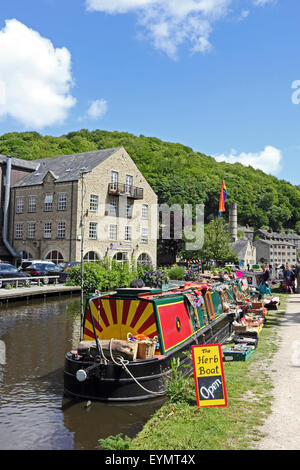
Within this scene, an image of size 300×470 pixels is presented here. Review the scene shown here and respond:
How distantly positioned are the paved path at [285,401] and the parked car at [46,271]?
1973cm

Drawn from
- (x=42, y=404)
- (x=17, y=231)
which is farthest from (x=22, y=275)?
(x=42, y=404)

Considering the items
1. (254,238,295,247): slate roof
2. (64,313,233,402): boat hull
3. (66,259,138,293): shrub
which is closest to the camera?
(64,313,233,402): boat hull

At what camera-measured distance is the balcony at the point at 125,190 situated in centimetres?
3738

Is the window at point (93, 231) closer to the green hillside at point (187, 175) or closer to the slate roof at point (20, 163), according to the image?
the slate roof at point (20, 163)

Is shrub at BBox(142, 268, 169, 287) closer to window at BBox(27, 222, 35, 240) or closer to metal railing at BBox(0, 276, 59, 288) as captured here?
metal railing at BBox(0, 276, 59, 288)

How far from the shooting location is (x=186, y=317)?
9375mm

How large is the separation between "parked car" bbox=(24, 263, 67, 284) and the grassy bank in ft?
71.8

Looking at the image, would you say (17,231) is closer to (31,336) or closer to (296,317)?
(31,336)

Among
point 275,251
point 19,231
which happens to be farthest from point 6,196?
point 275,251

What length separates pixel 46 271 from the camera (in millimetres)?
28672

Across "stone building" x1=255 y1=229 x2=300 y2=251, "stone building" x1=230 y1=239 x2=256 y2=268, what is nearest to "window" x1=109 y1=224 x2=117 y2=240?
"stone building" x1=230 y1=239 x2=256 y2=268

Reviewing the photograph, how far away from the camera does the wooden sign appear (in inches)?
236

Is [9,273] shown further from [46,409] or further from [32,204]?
[46,409]
